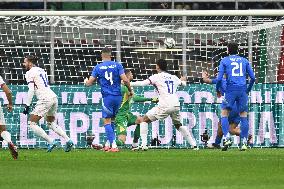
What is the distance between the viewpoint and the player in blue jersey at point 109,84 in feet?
76.9

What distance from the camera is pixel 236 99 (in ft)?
79.3

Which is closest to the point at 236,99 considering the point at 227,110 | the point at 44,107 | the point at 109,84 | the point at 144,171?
the point at 227,110

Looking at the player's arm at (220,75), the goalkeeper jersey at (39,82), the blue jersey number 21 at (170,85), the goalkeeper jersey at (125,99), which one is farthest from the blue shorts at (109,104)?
the player's arm at (220,75)

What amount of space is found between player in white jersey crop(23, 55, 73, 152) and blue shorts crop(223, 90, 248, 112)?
332cm

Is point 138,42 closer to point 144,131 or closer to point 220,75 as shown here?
point 144,131

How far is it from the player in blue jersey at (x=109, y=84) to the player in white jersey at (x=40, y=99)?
41.2 inches

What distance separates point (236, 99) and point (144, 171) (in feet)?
25.6

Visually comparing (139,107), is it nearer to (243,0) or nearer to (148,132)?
(148,132)

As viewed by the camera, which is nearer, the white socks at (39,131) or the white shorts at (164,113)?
the white socks at (39,131)

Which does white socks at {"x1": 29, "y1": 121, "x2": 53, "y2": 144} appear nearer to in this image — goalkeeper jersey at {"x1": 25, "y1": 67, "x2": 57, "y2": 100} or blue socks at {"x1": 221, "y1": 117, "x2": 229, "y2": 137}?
goalkeeper jersey at {"x1": 25, "y1": 67, "x2": 57, "y2": 100}

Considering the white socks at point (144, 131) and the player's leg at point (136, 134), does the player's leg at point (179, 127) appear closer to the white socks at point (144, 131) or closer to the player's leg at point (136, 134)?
the white socks at point (144, 131)

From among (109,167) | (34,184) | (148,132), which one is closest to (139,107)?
(148,132)

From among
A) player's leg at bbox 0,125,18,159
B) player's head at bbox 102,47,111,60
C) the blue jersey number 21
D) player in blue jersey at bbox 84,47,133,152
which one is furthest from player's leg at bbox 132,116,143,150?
player's leg at bbox 0,125,18,159

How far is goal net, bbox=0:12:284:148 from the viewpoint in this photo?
27.2m
